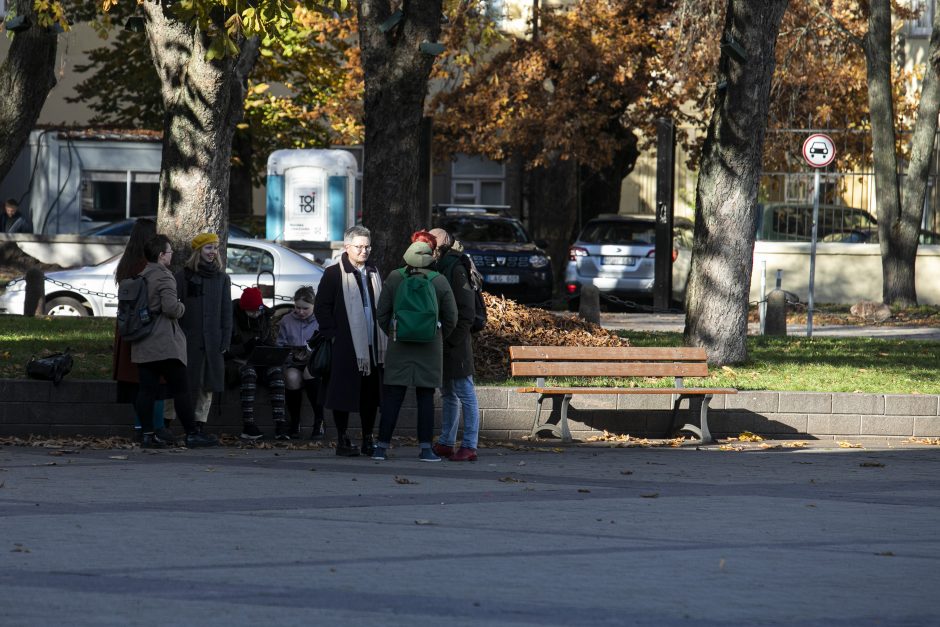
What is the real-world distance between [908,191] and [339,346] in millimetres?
16831

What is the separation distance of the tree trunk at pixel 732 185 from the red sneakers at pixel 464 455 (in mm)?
4358

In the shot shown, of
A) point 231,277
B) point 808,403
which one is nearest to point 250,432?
point 808,403

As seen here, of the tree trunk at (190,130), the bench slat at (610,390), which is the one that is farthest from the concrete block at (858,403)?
the tree trunk at (190,130)

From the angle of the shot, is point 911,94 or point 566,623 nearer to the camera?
point 566,623

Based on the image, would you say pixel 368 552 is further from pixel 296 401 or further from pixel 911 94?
pixel 911 94

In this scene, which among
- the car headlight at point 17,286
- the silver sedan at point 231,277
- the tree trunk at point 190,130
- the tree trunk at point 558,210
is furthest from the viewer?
the tree trunk at point 558,210

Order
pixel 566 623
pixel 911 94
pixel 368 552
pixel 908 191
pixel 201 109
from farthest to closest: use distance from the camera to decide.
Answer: pixel 911 94 → pixel 908 191 → pixel 201 109 → pixel 368 552 → pixel 566 623

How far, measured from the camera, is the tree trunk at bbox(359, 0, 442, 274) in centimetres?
1431

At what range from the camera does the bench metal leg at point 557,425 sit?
39.1ft

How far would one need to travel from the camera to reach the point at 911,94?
34906 mm

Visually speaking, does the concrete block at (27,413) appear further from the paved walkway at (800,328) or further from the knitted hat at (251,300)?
the paved walkway at (800,328)

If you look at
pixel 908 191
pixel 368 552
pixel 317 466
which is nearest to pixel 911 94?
pixel 908 191

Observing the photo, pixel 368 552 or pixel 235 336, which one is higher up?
pixel 235 336

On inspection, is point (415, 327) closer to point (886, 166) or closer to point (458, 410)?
point (458, 410)
